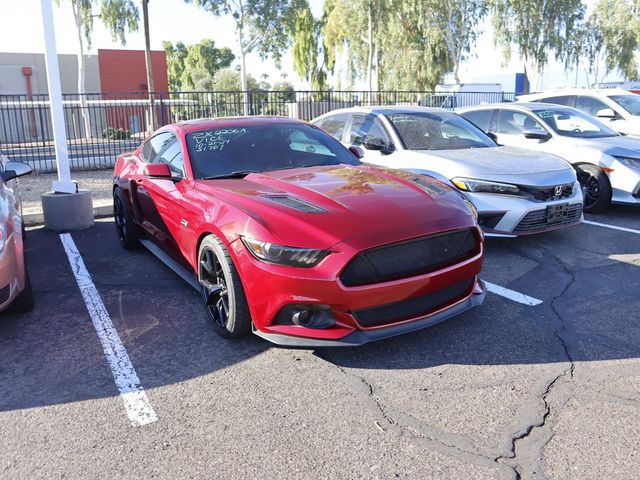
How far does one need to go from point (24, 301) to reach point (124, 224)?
1.96m

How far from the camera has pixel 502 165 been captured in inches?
231

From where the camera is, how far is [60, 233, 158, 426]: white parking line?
2.97m

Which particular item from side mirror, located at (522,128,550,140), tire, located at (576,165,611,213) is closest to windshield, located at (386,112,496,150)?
side mirror, located at (522,128,550,140)

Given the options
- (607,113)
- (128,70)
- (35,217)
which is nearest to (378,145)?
(35,217)

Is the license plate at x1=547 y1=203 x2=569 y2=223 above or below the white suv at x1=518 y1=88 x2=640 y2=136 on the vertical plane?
below

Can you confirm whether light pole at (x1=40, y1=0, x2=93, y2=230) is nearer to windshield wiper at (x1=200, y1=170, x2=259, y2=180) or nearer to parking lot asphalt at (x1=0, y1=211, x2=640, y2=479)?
parking lot asphalt at (x1=0, y1=211, x2=640, y2=479)

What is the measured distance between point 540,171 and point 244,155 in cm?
323

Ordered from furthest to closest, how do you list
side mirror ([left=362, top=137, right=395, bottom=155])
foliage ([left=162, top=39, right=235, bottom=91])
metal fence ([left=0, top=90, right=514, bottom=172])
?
1. foliage ([left=162, top=39, right=235, bottom=91])
2. metal fence ([left=0, top=90, right=514, bottom=172])
3. side mirror ([left=362, top=137, right=395, bottom=155])

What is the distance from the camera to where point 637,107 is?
10.4m

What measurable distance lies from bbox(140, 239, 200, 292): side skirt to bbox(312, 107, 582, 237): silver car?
269 cm

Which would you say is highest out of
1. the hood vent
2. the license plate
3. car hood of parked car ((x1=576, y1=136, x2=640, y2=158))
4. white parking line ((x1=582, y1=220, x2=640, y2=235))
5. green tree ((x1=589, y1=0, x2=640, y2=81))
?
green tree ((x1=589, y1=0, x2=640, y2=81))

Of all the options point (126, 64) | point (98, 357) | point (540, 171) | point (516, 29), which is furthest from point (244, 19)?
point (98, 357)

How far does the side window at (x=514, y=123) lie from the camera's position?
823 cm

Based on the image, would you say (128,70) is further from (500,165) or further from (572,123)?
(500,165)
